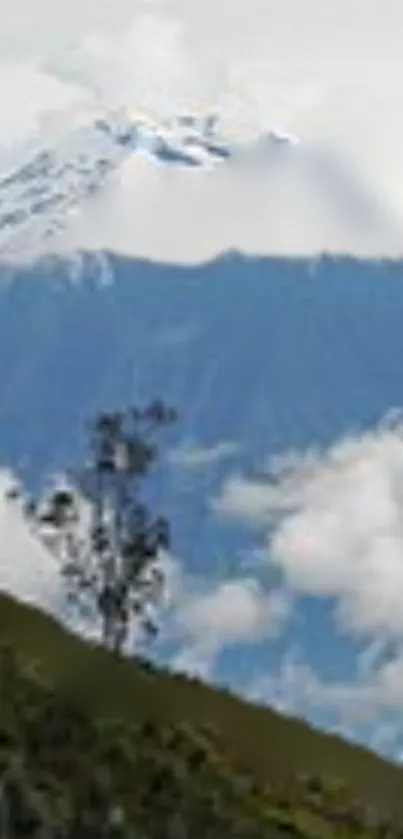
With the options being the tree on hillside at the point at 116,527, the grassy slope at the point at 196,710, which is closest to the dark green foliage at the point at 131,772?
the grassy slope at the point at 196,710

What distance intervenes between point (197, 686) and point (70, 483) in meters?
57.6

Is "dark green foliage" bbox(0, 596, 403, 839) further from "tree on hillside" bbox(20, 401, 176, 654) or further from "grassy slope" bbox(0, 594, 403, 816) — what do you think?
"tree on hillside" bbox(20, 401, 176, 654)

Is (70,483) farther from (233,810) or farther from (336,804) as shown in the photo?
(233,810)

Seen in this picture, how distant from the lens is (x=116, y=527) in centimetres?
10606

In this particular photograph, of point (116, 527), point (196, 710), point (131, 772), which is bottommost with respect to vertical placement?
point (131, 772)

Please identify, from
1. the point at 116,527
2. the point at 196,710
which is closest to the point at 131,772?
the point at 196,710

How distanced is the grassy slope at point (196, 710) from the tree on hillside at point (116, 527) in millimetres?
43718

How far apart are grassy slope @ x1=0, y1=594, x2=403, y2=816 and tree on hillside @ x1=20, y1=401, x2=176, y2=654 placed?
43718 mm

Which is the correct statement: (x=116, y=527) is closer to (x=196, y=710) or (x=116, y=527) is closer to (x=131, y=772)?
(x=196, y=710)

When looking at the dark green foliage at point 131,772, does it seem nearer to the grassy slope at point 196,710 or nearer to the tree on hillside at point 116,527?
the grassy slope at point 196,710

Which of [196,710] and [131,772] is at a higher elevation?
[196,710]

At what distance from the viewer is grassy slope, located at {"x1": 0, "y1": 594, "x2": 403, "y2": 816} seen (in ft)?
94.7

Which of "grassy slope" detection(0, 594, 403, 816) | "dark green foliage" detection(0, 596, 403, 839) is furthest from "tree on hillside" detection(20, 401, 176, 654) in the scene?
"dark green foliage" detection(0, 596, 403, 839)

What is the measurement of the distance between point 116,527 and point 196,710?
208 feet
